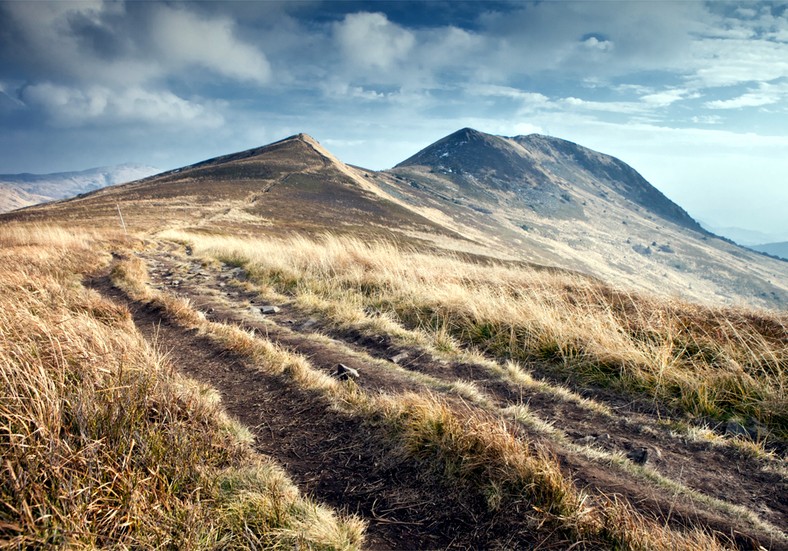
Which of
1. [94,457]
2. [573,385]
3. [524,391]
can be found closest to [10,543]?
[94,457]

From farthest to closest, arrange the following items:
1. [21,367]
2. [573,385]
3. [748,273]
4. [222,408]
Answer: [748,273]
[573,385]
[222,408]
[21,367]

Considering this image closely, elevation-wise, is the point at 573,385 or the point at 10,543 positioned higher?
the point at 10,543

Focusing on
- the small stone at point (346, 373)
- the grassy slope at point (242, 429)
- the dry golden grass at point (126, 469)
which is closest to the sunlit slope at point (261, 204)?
the small stone at point (346, 373)

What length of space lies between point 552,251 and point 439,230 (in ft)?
209

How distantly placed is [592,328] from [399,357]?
3220 mm

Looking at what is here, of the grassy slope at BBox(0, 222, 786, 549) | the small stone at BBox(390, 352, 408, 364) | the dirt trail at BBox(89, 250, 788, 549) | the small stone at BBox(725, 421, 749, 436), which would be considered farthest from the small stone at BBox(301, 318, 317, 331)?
the small stone at BBox(725, 421, 749, 436)

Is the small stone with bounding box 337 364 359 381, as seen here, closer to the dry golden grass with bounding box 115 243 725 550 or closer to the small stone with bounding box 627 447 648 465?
the dry golden grass with bounding box 115 243 725 550

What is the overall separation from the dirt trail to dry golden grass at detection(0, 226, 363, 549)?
39 centimetres

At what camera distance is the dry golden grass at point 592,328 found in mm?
4695

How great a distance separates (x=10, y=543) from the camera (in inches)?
70.4

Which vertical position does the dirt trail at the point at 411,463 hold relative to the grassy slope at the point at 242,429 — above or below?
below

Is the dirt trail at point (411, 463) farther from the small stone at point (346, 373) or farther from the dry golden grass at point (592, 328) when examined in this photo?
the dry golden grass at point (592, 328)

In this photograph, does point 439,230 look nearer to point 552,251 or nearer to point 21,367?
point 552,251

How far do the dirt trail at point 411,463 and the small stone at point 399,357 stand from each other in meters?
0.12
